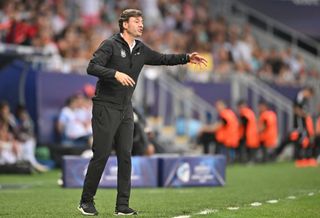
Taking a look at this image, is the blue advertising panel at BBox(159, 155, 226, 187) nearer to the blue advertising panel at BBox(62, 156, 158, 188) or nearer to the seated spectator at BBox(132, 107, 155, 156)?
the blue advertising panel at BBox(62, 156, 158, 188)

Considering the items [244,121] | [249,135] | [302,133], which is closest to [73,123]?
[244,121]

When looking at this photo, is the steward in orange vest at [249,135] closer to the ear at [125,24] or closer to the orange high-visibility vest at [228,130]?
the orange high-visibility vest at [228,130]

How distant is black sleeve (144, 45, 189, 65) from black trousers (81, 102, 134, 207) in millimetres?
729

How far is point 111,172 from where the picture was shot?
15906 millimetres

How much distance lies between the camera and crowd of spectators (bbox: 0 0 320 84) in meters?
22.7

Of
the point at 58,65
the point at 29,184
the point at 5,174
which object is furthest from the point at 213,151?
the point at 29,184

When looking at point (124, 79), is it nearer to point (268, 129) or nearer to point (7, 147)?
point (7, 147)

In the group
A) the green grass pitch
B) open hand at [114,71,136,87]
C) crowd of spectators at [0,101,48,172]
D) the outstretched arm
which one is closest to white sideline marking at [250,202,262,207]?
the green grass pitch

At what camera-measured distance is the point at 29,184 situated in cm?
1716

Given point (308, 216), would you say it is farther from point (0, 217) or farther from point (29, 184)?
point (29, 184)

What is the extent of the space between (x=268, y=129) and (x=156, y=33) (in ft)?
15.0

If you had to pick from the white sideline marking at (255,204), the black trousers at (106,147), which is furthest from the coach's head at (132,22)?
the white sideline marking at (255,204)

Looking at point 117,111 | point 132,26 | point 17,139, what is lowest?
point 17,139

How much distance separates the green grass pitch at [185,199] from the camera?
10.8 m
